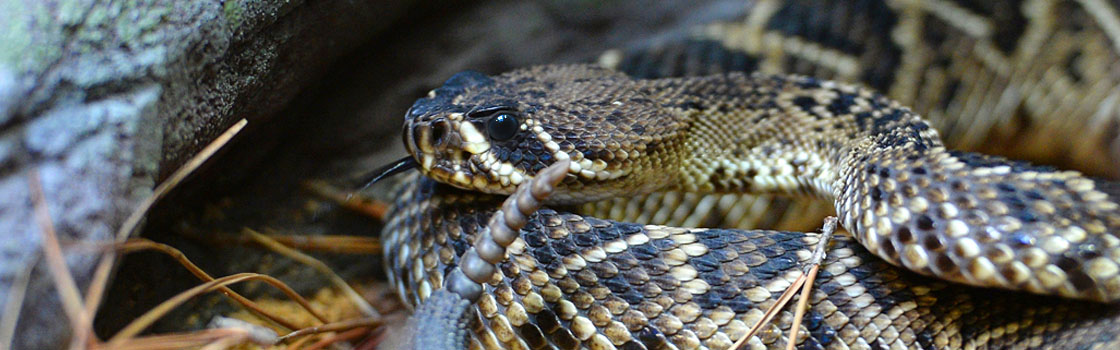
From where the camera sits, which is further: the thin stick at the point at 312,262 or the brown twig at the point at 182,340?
the thin stick at the point at 312,262

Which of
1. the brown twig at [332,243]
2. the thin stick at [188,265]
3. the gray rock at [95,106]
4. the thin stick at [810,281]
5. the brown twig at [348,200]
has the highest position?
the gray rock at [95,106]

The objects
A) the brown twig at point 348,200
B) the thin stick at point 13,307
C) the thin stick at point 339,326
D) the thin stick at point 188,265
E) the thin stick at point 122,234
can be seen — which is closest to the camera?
the thin stick at point 13,307

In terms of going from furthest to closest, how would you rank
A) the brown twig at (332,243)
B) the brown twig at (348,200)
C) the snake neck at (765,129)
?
1. the brown twig at (348,200)
2. the brown twig at (332,243)
3. the snake neck at (765,129)

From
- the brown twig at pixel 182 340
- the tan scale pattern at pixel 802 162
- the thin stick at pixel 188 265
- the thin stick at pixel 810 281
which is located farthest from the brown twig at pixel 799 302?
the thin stick at pixel 188 265

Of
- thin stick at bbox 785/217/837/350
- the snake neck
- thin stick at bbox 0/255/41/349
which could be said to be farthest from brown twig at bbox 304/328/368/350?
thin stick at bbox 785/217/837/350

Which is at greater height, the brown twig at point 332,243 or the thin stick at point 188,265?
the thin stick at point 188,265

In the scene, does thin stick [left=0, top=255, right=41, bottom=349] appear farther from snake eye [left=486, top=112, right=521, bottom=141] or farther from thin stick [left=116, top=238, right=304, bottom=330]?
snake eye [left=486, top=112, right=521, bottom=141]

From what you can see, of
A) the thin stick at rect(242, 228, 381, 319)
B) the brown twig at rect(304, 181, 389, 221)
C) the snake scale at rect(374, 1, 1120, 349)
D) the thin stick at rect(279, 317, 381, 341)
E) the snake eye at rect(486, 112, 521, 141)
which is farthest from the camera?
the brown twig at rect(304, 181, 389, 221)

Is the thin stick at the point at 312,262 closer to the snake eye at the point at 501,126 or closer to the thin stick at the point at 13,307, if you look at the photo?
the snake eye at the point at 501,126
